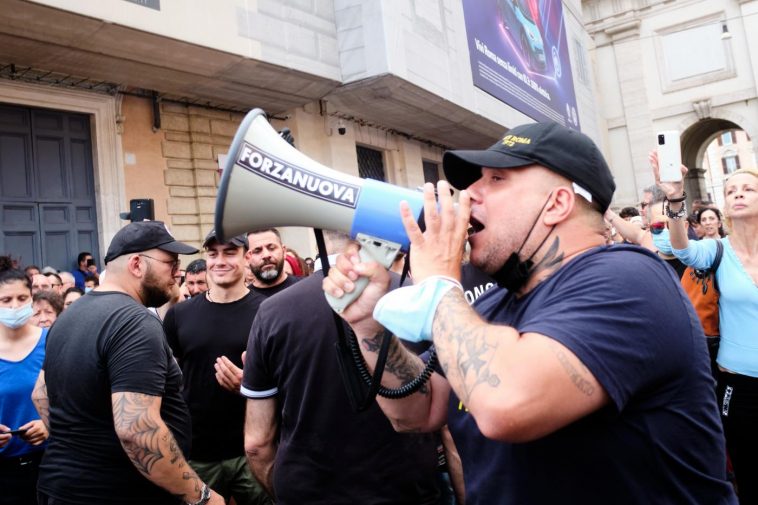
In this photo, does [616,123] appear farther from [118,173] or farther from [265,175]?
[265,175]

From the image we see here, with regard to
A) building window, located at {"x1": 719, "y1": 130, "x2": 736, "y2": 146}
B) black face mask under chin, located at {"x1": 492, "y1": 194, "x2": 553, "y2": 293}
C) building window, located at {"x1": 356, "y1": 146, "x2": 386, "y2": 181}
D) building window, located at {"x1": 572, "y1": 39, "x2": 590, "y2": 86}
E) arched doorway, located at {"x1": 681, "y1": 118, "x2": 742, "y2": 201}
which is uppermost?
building window, located at {"x1": 719, "y1": 130, "x2": 736, "y2": 146}

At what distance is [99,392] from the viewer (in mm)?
2410

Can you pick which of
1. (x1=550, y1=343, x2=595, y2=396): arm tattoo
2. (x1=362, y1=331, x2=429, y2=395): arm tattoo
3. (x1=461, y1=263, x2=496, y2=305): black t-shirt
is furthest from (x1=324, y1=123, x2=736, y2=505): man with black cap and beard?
(x1=461, y1=263, x2=496, y2=305): black t-shirt

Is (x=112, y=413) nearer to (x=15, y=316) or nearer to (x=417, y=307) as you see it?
(x=15, y=316)

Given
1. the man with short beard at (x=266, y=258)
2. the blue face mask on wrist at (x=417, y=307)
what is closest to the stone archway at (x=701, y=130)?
the man with short beard at (x=266, y=258)

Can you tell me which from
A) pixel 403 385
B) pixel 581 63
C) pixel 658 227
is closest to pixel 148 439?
pixel 403 385

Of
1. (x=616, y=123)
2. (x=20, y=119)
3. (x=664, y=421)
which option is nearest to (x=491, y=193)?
(x=664, y=421)

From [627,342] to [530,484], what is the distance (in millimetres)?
372

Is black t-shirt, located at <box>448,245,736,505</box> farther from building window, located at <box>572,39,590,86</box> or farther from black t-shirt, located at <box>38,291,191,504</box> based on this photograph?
building window, located at <box>572,39,590,86</box>

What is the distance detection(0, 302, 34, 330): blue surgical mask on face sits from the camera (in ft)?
11.3

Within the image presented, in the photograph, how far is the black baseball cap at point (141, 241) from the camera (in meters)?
2.81

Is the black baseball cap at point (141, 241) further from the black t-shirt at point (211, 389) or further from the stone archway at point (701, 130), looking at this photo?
the stone archway at point (701, 130)

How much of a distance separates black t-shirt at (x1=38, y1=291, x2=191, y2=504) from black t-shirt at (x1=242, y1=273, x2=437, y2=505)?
0.48 meters

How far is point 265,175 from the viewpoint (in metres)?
1.39
